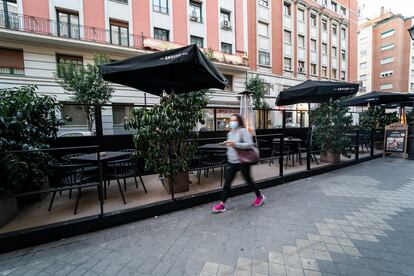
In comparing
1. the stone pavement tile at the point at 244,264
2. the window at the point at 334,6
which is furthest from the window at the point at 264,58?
the stone pavement tile at the point at 244,264

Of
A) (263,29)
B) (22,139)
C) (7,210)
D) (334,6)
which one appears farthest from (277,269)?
(334,6)

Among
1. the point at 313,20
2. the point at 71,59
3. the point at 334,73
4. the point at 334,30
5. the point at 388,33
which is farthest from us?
the point at 388,33

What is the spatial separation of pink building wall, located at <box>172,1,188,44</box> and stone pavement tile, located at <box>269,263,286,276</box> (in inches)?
629

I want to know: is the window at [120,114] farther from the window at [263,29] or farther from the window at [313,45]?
the window at [313,45]

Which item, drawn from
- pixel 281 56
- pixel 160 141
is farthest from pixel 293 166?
pixel 281 56

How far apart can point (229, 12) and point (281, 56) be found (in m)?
6.87

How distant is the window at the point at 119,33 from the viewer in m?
13.4

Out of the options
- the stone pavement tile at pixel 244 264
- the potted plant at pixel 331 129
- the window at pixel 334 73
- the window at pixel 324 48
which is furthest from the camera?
the window at pixel 334 73

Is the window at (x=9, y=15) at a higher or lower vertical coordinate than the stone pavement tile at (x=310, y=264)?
higher

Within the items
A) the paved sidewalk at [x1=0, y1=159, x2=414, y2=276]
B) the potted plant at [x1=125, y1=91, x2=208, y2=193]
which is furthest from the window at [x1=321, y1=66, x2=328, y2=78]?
the potted plant at [x1=125, y1=91, x2=208, y2=193]

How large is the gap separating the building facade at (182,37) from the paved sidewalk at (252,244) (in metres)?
3.32

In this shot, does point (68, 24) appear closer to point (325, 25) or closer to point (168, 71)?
point (168, 71)

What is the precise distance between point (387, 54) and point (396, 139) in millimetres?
43248

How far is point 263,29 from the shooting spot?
19688mm
